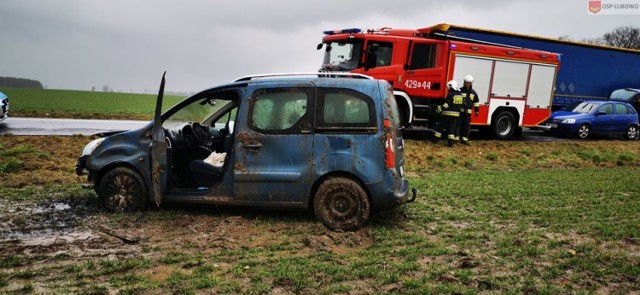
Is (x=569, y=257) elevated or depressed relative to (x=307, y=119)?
depressed

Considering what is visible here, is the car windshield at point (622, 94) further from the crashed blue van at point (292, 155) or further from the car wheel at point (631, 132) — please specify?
the crashed blue van at point (292, 155)

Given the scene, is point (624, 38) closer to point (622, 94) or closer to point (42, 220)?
point (622, 94)

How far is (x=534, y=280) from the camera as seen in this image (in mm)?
4109

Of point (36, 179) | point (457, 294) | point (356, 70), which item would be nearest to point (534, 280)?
point (457, 294)

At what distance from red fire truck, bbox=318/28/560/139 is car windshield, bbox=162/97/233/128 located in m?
7.33

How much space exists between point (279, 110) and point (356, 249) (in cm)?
184

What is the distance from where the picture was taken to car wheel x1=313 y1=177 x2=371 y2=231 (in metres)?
5.50

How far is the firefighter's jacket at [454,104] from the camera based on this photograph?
41.0ft

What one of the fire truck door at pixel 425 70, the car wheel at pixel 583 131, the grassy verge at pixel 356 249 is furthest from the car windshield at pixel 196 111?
the car wheel at pixel 583 131

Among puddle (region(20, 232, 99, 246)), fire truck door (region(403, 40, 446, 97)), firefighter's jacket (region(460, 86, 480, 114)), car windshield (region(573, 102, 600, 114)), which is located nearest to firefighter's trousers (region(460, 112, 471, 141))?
firefighter's jacket (region(460, 86, 480, 114))

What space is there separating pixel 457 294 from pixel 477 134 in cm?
1341

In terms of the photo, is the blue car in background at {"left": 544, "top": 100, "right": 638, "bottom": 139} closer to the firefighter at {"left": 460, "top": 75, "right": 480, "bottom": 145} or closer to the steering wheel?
the firefighter at {"left": 460, "top": 75, "right": 480, "bottom": 145}

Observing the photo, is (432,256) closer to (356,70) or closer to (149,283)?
(149,283)

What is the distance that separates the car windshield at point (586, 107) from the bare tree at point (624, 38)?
5094cm
